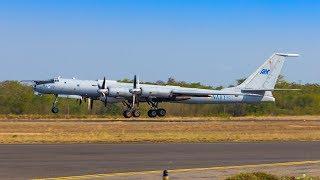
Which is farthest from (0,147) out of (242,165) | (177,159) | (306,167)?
(306,167)

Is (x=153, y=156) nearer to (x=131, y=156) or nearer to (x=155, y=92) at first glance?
(x=131, y=156)

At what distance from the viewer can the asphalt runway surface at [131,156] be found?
773 inches

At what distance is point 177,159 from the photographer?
23.2 meters

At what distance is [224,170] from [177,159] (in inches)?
158

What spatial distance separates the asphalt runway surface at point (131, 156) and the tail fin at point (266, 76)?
1591 inches

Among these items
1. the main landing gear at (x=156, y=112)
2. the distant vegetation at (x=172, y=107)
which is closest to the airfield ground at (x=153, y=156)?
the main landing gear at (x=156, y=112)

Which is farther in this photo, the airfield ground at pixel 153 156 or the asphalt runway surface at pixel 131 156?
the asphalt runway surface at pixel 131 156

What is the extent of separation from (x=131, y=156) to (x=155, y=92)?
137 ft

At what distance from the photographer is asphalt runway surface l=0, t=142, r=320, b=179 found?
19625 mm

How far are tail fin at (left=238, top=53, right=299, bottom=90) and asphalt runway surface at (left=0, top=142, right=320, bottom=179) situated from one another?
1591 inches

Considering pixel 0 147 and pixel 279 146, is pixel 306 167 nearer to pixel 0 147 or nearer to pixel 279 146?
pixel 279 146

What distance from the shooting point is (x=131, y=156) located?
2422cm

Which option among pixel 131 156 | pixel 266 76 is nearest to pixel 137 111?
pixel 266 76

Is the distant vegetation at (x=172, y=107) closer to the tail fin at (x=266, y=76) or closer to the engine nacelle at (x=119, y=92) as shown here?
the tail fin at (x=266, y=76)
